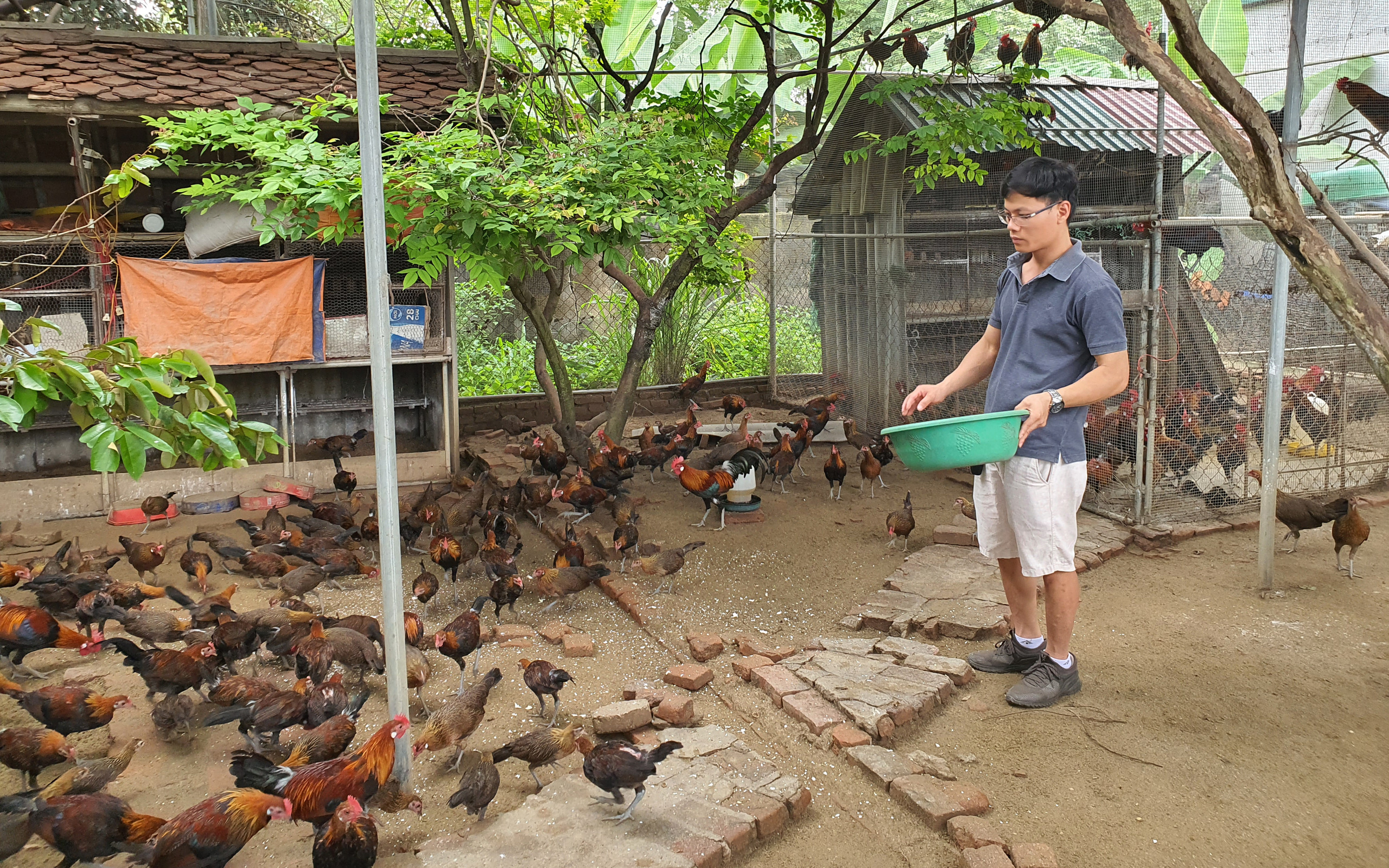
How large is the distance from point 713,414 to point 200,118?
7.47 metres

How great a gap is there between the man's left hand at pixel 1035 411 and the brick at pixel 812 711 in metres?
1.55

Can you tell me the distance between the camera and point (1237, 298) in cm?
744

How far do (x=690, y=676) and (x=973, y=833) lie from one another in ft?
5.87

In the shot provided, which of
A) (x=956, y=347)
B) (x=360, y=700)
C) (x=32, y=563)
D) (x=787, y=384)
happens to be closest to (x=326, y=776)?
(x=360, y=700)

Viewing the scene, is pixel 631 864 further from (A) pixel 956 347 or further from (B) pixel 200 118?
(A) pixel 956 347

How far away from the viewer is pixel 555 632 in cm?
560

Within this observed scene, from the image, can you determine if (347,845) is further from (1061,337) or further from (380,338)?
(1061,337)

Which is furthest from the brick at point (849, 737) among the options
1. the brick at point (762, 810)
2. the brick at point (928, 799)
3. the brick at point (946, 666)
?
the brick at point (946, 666)

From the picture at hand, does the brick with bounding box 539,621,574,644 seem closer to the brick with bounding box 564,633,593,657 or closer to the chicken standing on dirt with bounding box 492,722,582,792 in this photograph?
the brick with bounding box 564,633,593,657

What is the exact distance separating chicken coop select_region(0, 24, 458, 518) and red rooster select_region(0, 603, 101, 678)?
11.5ft

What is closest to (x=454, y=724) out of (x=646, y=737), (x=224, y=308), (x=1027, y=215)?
(x=646, y=737)

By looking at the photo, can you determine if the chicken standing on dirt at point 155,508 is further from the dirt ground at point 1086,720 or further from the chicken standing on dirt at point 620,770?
the chicken standing on dirt at point 620,770

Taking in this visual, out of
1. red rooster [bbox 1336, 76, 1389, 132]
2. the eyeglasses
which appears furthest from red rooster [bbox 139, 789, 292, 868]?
red rooster [bbox 1336, 76, 1389, 132]

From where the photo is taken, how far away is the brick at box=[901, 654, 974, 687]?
185 inches
